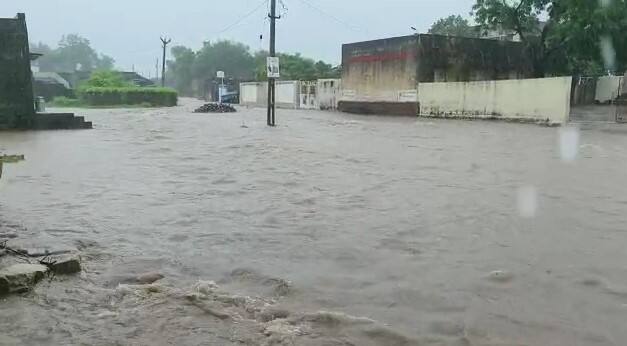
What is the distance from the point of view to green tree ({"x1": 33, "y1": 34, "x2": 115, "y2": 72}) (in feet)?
325

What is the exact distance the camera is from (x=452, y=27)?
47.1 metres

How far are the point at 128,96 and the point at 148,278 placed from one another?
148 feet

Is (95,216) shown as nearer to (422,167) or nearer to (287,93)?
(422,167)

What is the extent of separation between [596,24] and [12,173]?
25283 millimetres

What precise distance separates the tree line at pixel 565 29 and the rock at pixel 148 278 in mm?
26753

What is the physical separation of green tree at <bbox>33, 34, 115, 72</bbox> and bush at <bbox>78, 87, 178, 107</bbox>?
181 feet

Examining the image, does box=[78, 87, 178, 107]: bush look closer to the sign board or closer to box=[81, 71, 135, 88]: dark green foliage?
box=[81, 71, 135, 88]: dark green foliage

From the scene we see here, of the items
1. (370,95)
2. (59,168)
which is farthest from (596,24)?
(59,168)

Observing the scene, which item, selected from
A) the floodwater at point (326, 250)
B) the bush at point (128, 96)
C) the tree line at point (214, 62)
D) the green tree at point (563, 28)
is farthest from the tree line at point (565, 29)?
the tree line at point (214, 62)

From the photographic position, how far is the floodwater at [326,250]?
3.55 metres

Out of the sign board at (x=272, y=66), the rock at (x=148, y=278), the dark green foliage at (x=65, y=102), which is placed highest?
the sign board at (x=272, y=66)

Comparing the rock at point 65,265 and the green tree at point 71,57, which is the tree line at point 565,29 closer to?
the rock at point 65,265

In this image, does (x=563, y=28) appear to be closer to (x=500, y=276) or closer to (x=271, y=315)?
(x=500, y=276)

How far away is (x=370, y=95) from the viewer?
33.4 metres
